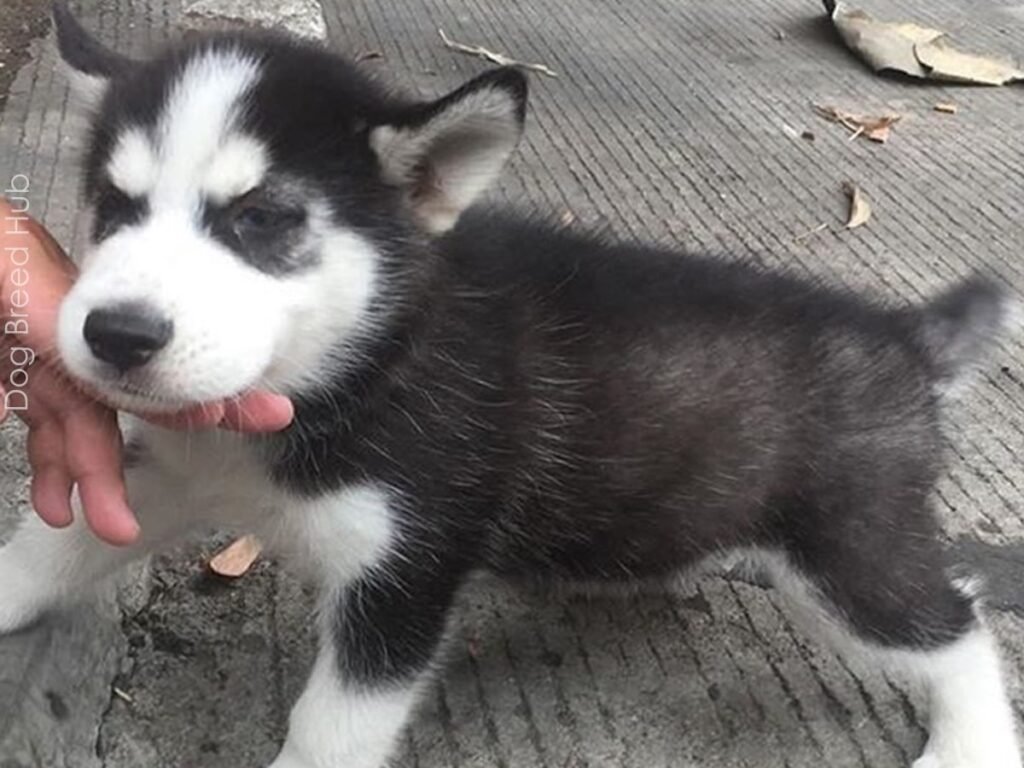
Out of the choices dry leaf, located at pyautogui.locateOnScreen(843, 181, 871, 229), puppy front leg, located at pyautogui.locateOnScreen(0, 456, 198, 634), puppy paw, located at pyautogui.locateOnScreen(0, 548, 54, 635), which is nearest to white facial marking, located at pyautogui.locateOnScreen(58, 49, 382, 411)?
puppy front leg, located at pyautogui.locateOnScreen(0, 456, 198, 634)

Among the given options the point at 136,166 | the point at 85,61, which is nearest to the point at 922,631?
the point at 136,166

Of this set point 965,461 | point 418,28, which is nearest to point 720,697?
point 965,461

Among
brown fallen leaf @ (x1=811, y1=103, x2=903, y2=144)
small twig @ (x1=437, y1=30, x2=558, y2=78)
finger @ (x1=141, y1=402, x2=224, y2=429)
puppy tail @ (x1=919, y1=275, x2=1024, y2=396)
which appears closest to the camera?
finger @ (x1=141, y1=402, x2=224, y2=429)

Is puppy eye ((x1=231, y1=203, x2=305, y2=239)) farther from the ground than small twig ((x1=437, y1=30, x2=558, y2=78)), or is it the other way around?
puppy eye ((x1=231, y1=203, x2=305, y2=239))

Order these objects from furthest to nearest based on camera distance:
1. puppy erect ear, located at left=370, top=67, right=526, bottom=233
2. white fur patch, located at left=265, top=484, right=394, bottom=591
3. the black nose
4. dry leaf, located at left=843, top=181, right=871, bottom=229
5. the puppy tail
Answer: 1. dry leaf, located at left=843, top=181, right=871, bottom=229
2. the puppy tail
3. white fur patch, located at left=265, top=484, right=394, bottom=591
4. puppy erect ear, located at left=370, top=67, right=526, bottom=233
5. the black nose

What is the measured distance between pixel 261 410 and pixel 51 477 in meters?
0.36

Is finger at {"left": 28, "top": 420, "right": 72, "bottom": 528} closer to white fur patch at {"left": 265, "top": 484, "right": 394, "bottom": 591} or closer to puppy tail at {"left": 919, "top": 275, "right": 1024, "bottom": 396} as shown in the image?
white fur patch at {"left": 265, "top": 484, "right": 394, "bottom": 591}

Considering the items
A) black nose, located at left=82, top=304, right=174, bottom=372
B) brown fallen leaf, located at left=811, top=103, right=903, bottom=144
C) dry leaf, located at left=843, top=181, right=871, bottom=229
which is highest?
black nose, located at left=82, top=304, right=174, bottom=372

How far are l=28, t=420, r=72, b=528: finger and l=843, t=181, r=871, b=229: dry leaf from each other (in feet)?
8.54

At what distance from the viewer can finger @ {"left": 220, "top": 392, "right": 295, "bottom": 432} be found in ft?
6.20

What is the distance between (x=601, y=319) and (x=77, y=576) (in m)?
0.87

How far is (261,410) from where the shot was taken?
1.90 meters

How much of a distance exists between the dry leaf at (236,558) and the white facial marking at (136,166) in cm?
82

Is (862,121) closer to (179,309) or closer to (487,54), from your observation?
(487,54)
